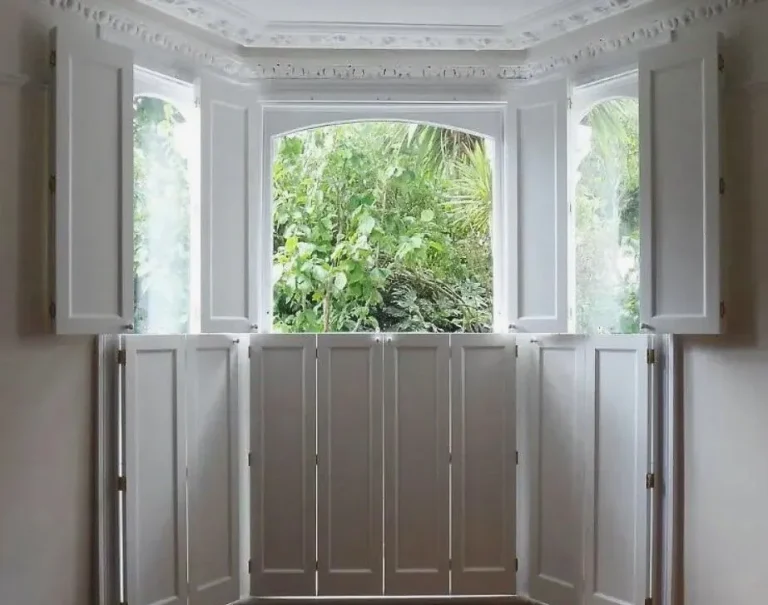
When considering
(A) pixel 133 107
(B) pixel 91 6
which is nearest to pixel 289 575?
(A) pixel 133 107

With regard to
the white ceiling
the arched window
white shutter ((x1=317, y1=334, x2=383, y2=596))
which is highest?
the white ceiling

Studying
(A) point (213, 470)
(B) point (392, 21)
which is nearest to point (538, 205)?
(B) point (392, 21)

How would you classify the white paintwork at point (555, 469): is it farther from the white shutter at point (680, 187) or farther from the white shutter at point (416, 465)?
the white shutter at point (680, 187)

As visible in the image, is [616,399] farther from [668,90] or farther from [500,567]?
[668,90]

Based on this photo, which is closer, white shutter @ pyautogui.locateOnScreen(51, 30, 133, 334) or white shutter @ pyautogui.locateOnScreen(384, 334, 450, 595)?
white shutter @ pyautogui.locateOnScreen(51, 30, 133, 334)

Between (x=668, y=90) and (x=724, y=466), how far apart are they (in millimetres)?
1644

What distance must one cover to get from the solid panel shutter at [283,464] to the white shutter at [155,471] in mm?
469

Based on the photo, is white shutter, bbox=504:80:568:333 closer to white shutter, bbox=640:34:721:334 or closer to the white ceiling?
the white ceiling

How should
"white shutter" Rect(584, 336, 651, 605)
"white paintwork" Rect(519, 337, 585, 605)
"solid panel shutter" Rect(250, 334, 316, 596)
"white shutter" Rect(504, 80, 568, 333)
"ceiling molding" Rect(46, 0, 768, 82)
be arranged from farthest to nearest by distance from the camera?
1. "solid panel shutter" Rect(250, 334, 316, 596)
2. "white shutter" Rect(504, 80, 568, 333)
3. "white paintwork" Rect(519, 337, 585, 605)
4. "white shutter" Rect(584, 336, 651, 605)
5. "ceiling molding" Rect(46, 0, 768, 82)

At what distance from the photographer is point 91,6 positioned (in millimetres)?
3336

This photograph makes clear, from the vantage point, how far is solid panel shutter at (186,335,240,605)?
379 cm

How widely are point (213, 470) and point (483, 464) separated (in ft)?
4.70

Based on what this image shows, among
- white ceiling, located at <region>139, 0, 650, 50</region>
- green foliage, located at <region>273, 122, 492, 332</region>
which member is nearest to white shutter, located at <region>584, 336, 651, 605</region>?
green foliage, located at <region>273, 122, 492, 332</region>

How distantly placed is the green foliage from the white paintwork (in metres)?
0.59
